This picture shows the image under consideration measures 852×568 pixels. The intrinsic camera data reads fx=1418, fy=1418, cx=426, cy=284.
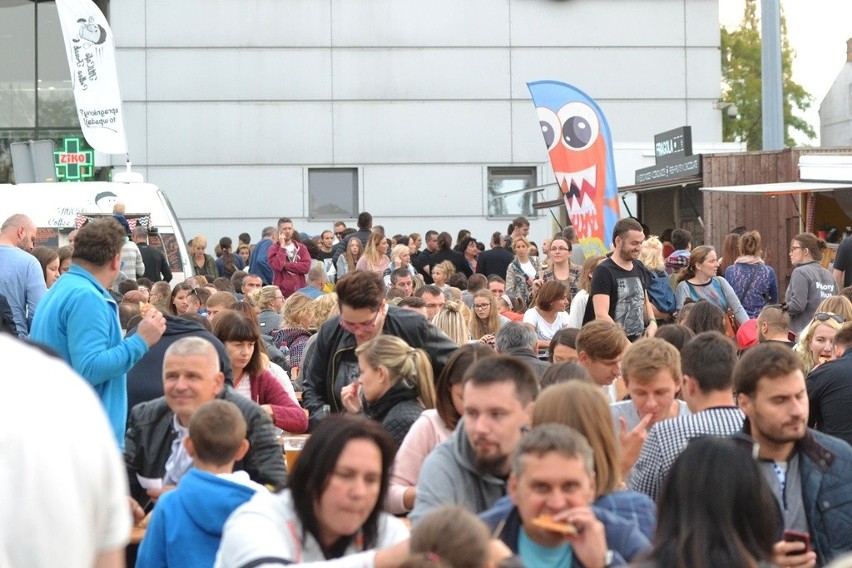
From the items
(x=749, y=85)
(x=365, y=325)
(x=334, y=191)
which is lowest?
(x=365, y=325)

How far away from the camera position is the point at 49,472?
8.89 ft

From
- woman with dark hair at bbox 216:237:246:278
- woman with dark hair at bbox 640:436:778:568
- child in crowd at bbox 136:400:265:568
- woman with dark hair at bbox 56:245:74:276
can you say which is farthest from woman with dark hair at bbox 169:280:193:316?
woman with dark hair at bbox 640:436:778:568

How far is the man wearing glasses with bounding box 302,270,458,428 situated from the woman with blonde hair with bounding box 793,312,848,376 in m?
2.65

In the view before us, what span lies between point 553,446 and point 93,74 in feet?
63.6

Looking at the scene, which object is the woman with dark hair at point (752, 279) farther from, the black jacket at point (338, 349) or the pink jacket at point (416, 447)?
the pink jacket at point (416, 447)

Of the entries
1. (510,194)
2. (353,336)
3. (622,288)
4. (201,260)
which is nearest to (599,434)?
(353,336)

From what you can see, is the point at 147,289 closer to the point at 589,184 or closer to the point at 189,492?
the point at 589,184

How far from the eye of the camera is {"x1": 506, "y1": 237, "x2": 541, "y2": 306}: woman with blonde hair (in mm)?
16266

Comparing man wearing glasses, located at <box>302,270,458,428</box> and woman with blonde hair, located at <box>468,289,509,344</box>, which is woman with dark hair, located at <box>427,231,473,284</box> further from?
man wearing glasses, located at <box>302,270,458,428</box>

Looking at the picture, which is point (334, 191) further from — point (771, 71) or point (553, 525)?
point (553, 525)

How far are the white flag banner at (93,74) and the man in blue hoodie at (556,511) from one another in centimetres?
1883

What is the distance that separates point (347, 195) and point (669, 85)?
7043 millimetres

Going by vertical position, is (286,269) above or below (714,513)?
above

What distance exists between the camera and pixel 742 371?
5246mm
